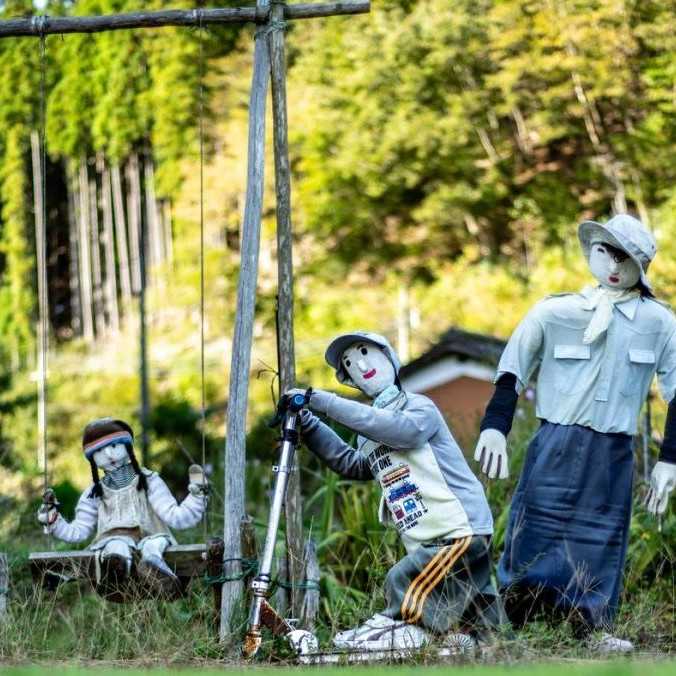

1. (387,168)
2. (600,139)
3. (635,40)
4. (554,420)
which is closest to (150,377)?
(387,168)

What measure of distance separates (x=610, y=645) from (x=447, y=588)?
72 centimetres

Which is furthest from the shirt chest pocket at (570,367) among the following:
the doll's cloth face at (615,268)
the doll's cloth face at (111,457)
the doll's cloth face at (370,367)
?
the doll's cloth face at (111,457)

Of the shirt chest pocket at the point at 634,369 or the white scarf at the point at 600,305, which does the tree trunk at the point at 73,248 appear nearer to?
the white scarf at the point at 600,305

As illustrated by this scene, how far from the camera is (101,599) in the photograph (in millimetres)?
6172

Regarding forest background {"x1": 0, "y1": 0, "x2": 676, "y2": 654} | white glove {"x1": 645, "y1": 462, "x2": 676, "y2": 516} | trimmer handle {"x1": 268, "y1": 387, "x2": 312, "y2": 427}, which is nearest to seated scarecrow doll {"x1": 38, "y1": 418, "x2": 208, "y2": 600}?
trimmer handle {"x1": 268, "y1": 387, "x2": 312, "y2": 427}

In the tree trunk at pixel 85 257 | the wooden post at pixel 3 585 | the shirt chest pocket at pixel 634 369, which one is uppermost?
the tree trunk at pixel 85 257

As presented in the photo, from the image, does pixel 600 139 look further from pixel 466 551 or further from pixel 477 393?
pixel 466 551

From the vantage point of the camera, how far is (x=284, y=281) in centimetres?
614

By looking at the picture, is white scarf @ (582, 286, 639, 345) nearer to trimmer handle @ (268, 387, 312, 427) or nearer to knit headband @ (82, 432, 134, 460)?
trimmer handle @ (268, 387, 312, 427)

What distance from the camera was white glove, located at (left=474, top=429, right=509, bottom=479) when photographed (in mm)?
5867

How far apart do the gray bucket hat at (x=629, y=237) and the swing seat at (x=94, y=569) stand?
213 centimetres

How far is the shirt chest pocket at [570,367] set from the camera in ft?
19.6

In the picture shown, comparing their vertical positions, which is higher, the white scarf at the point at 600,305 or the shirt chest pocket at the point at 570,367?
the white scarf at the point at 600,305

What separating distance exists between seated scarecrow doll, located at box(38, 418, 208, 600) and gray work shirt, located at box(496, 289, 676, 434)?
4.95ft
